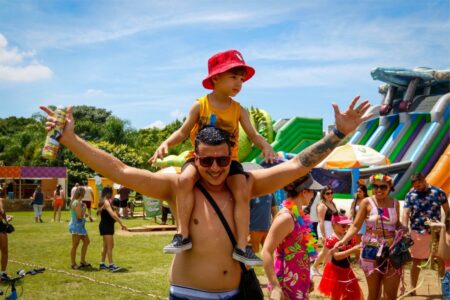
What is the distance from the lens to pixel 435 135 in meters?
21.3

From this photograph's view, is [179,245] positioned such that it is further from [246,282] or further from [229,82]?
[229,82]

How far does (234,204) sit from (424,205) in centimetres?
556

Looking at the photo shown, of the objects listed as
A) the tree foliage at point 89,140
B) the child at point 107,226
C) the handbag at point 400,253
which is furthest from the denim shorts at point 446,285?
the tree foliage at point 89,140

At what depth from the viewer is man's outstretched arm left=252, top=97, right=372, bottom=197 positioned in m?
2.86

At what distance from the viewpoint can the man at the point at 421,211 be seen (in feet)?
24.5

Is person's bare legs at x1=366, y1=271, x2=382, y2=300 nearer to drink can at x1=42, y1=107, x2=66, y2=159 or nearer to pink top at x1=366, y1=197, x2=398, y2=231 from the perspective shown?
pink top at x1=366, y1=197, x2=398, y2=231

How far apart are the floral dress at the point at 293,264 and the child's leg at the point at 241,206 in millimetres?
1243

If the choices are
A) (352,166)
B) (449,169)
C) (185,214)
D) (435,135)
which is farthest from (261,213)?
(435,135)

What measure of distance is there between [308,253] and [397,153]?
19.8m

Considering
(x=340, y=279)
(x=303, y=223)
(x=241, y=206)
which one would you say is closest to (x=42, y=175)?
(x=340, y=279)

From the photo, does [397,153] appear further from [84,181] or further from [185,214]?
[84,181]

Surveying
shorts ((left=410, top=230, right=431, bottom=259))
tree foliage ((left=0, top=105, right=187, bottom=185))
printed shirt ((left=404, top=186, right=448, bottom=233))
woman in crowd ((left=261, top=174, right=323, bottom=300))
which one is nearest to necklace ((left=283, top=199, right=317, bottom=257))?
woman in crowd ((left=261, top=174, right=323, bottom=300))

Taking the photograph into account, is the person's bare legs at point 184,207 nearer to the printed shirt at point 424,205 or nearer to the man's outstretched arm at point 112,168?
the man's outstretched arm at point 112,168

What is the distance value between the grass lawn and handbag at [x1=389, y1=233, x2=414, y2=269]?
12.0ft
